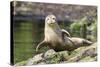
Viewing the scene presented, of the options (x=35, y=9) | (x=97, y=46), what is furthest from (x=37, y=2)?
(x=97, y=46)

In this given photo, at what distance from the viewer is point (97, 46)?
276 centimetres

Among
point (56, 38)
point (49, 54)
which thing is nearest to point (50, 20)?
point (56, 38)

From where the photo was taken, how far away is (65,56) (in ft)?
8.43

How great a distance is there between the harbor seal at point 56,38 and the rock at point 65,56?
0.23 ft

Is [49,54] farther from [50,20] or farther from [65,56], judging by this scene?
[50,20]

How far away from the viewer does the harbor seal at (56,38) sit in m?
2.50

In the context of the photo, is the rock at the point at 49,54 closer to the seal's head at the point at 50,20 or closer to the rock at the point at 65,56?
the rock at the point at 65,56

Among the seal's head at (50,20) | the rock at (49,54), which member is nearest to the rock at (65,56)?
the rock at (49,54)
